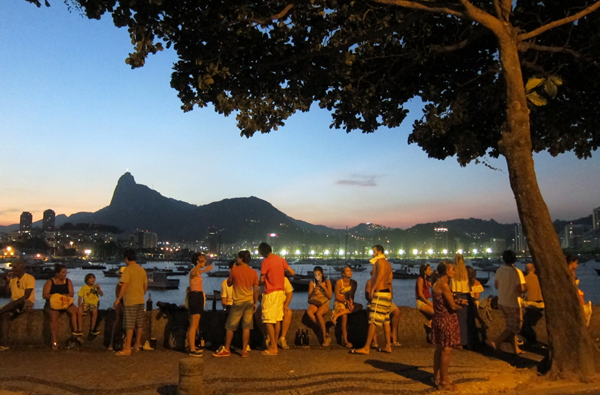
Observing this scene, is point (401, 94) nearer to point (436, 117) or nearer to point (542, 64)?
point (436, 117)

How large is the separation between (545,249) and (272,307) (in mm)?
4214

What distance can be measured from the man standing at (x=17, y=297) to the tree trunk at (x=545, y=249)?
808cm

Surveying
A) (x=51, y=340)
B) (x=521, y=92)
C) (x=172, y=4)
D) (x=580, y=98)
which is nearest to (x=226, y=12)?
(x=172, y=4)

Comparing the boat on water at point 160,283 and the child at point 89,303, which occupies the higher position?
the child at point 89,303

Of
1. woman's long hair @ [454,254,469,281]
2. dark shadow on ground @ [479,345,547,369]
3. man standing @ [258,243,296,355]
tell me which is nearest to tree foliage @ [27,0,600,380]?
dark shadow on ground @ [479,345,547,369]

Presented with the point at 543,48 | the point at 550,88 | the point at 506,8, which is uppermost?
the point at 506,8

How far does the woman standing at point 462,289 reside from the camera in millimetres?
9062

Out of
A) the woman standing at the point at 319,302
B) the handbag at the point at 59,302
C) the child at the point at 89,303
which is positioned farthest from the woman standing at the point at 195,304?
the handbag at the point at 59,302

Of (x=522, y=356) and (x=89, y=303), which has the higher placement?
(x=89, y=303)

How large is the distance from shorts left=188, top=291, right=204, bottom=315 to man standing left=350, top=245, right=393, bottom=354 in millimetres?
2598

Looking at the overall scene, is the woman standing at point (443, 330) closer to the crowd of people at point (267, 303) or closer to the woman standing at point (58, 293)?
the crowd of people at point (267, 303)

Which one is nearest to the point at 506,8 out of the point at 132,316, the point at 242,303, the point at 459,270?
the point at 459,270

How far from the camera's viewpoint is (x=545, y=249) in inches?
289

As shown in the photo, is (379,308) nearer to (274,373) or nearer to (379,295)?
(379,295)
